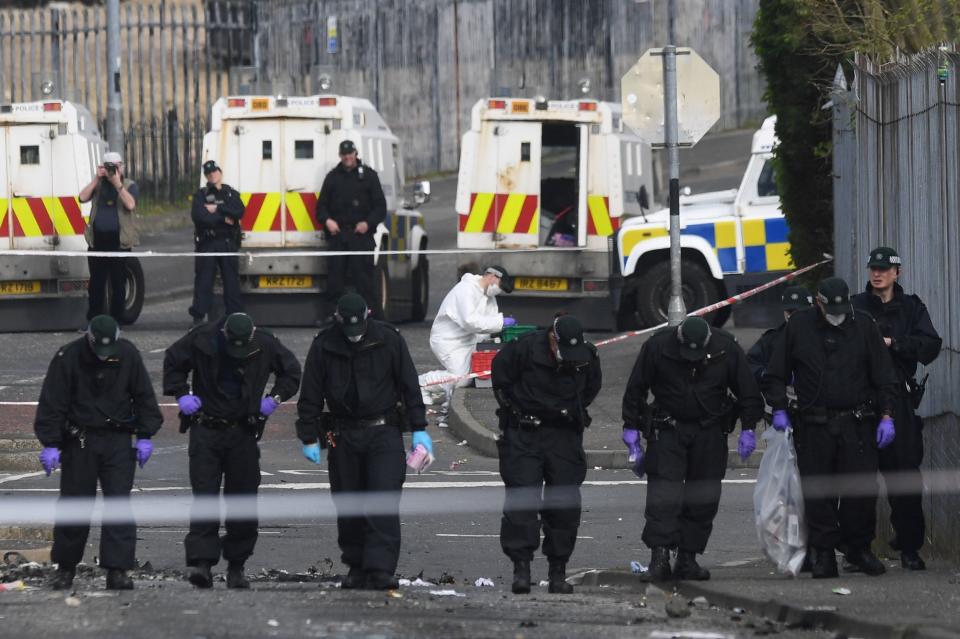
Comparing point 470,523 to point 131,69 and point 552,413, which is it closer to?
point 552,413

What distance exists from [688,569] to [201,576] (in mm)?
2470

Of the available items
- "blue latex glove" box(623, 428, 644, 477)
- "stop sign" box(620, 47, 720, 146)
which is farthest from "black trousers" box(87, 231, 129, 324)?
"blue latex glove" box(623, 428, 644, 477)

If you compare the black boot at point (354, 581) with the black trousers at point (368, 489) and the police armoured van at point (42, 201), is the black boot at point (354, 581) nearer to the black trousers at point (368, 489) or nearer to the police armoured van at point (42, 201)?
the black trousers at point (368, 489)

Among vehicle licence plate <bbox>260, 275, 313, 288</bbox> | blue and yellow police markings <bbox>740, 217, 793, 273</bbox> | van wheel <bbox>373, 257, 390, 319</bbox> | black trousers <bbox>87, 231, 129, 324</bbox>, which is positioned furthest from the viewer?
vehicle licence plate <bbox>260, 275, 313, 288</bbox>

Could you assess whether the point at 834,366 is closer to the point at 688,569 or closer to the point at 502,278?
the point at 688,569

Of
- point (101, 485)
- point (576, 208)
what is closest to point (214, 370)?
point (101, 485)

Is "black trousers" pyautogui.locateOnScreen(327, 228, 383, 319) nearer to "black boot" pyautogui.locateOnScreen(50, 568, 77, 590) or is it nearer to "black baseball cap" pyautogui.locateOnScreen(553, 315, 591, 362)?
"black baseball cap" pyautogui.locateOnScreen(553, 315, 591, 362)

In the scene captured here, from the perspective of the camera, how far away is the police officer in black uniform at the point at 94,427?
1004 cm

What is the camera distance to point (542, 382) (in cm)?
1041

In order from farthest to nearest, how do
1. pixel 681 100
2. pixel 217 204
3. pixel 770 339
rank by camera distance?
pixel 217 204, pixel 681 100, pixel 770 339

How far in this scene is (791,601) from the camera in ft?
30.0

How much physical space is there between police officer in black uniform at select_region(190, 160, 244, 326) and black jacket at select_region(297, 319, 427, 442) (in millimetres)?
→ 10189

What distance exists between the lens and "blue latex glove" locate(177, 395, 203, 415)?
10266 millimetres

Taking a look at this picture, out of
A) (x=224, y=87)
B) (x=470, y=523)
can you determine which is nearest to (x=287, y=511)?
(x=470, y=523)
